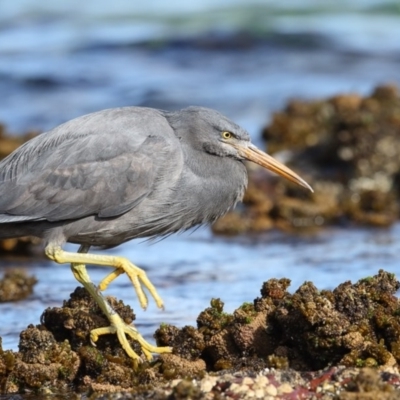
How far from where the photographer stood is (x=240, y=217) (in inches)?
421

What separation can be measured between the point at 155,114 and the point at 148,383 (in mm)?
2021

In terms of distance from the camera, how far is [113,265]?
6.12 metres

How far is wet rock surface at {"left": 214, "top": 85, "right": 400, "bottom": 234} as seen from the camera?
10594mm

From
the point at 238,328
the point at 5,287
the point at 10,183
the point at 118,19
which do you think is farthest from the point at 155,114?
the point at 118,19

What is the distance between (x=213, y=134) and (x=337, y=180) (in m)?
5.31

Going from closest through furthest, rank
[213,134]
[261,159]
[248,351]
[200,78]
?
1. [248,351]
2. [213,134]
3. [261,159]
4. [200,78]

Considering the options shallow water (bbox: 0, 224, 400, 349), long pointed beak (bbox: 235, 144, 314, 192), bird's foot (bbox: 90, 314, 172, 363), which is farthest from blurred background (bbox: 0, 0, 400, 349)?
long pointed beak (bbox: 235, 144, 314, 192)

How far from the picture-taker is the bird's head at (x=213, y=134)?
646 centimetres

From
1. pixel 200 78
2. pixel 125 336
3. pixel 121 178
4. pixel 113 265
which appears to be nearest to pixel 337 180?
pixel 121 178

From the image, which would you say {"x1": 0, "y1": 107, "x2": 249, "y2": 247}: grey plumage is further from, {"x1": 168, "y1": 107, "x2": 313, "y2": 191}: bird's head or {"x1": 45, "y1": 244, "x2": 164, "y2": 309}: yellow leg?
{"x1": 45, "y1": 244, "x2": 164, "y2": 309}: yellow leg

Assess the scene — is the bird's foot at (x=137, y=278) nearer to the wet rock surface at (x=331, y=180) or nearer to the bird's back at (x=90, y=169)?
the bird's back at (x=90, y=169)

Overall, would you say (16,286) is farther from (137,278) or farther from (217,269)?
(137,278)

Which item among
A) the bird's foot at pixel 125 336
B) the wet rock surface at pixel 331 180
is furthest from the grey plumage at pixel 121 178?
the wet rock surface at pixel 331 180

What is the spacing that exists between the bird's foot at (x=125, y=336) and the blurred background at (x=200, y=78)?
760mm
